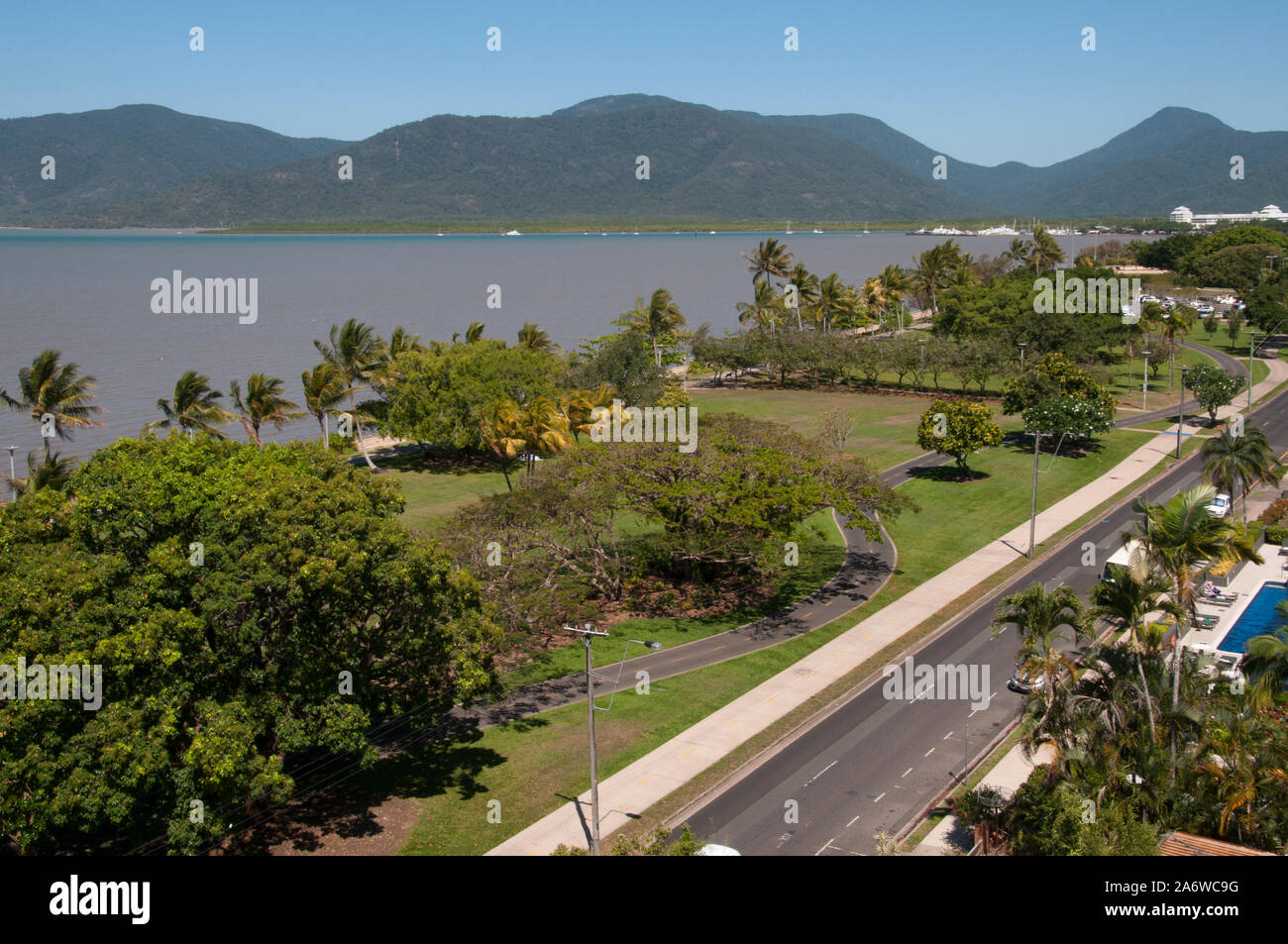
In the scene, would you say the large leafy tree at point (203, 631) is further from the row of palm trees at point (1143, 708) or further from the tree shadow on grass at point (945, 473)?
the tree shadow on grass at point (945, 473)

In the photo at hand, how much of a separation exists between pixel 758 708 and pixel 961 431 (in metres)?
38.0

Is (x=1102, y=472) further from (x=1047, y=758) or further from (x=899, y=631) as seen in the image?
(x=1047, y=758)

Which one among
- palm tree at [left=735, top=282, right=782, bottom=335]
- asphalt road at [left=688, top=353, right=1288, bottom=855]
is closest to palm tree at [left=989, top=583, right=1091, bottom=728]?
asphalt road at [left=688, top=353, right=1288, bottom=855]

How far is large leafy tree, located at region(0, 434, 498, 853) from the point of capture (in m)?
22.5

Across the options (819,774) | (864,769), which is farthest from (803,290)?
(819,774)

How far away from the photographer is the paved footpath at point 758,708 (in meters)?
29.3

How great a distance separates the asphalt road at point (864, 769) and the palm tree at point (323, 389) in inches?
1957

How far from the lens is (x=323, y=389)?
74.4m

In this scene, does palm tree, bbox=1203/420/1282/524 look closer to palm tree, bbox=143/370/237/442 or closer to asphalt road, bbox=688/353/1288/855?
asphalt road, bbox=688/353/1288/855

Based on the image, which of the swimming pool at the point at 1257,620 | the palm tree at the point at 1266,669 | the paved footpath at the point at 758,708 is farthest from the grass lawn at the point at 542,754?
the palm tree at the point at 1266,669

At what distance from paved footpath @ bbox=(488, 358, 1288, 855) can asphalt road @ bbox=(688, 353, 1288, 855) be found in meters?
1.66

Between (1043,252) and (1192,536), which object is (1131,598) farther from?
(1043,252)
